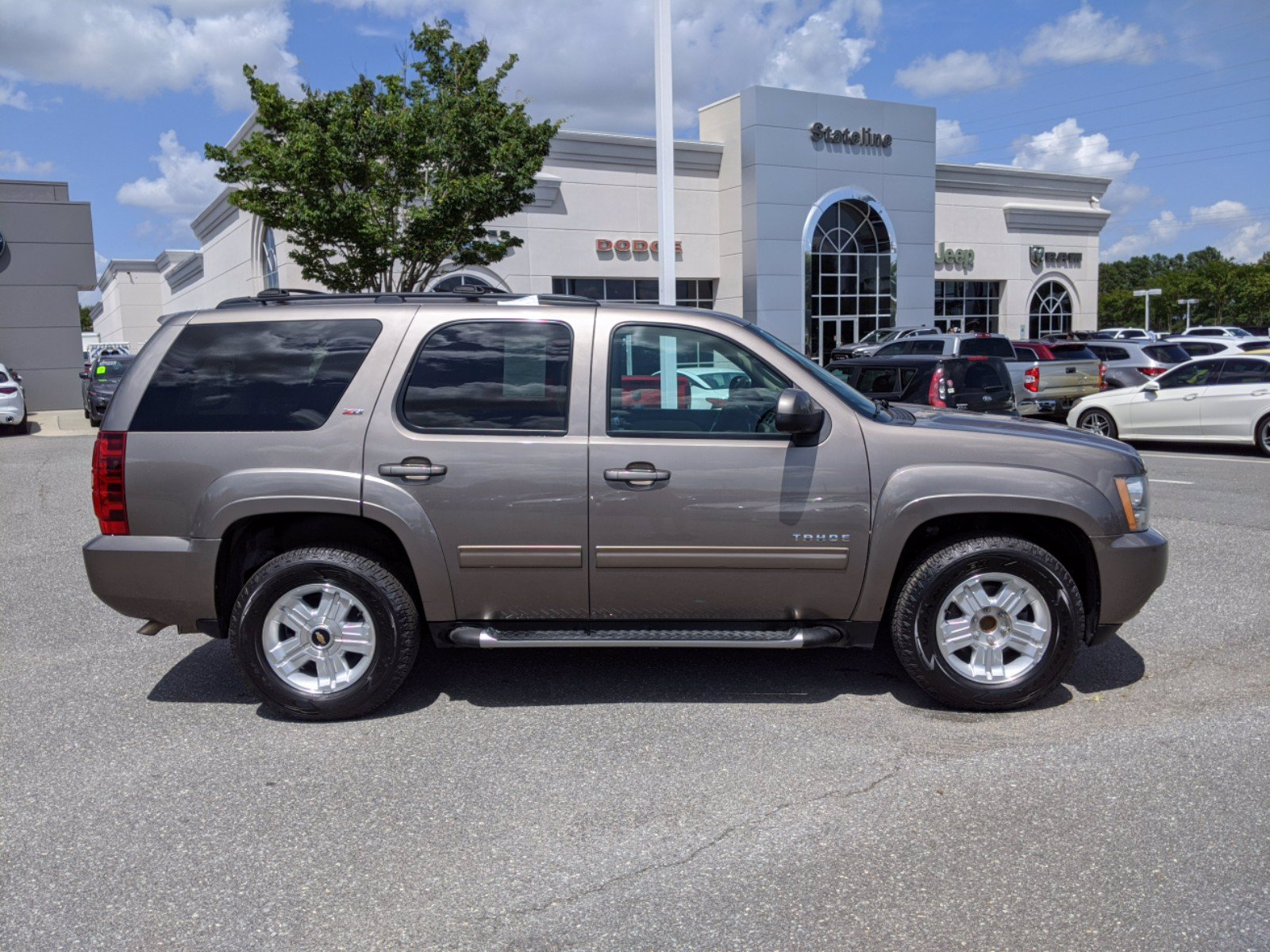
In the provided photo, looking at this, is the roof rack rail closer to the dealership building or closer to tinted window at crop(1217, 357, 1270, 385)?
tinted window at crop(1217, 357, 1270, 385)

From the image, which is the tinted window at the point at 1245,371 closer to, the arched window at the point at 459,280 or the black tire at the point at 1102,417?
the black tire at the point at 1102,417

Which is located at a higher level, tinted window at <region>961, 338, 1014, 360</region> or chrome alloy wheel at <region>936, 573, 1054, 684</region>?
tinted window at <region>961, 338, 1014, 360</region>

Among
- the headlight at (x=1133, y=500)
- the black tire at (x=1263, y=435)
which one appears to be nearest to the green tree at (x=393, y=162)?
the black tire at (x=1263, y=435)

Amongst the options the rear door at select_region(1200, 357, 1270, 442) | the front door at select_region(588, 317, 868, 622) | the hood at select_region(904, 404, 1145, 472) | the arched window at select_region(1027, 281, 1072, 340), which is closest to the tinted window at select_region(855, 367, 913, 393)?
the rear door at select_region(1200, 357, 1270, 442)

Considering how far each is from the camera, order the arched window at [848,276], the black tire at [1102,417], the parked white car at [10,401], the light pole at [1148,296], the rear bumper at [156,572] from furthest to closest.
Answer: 1. the light pole at [1148,296]
2. the arched window at [848,276]
3. the parked white car at [10,401]
4. the black tire at [1102,417]
5. the rear bumper at [156,572]

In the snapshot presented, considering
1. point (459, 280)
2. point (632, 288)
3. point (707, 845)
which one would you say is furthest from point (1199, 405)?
point (632, 288)

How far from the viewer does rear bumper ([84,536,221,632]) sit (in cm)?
480

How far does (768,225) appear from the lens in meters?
35.9

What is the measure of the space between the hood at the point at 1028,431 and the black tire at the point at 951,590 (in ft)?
1.60

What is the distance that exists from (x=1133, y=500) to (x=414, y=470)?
3.32 meters

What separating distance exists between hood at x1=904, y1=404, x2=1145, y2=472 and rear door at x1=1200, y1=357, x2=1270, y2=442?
39.0 ft

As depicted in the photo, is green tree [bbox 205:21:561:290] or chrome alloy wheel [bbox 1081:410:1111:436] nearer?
chrome alloy wheel [bbox 1081:410:1111:436]

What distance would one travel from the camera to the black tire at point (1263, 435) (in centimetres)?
1511

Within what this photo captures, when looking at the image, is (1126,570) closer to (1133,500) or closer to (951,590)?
(1133,500)
